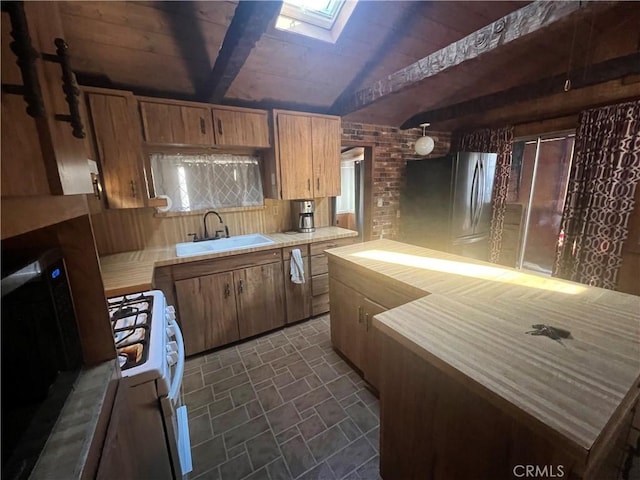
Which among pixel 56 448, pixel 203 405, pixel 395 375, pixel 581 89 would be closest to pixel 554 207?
pixel 581 89

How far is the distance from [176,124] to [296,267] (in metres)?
1.65

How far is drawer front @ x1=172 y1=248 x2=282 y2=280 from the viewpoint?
85.4 inches

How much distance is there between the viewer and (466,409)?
33.3 inches

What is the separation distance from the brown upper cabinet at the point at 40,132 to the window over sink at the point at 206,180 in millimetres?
2120

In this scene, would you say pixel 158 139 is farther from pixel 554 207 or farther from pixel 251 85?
pixel 554 207

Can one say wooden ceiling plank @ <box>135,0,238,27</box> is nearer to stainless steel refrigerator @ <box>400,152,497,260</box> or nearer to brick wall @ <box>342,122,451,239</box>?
brick wall @ <box>342,122,451,239</box>

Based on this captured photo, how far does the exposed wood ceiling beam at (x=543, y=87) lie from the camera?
2.18 m

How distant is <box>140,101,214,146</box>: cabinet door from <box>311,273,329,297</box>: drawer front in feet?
5.54

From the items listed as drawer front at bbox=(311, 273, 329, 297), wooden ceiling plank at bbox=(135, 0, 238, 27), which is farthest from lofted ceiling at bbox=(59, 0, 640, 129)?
drawer front at bbox=(311, 273, 329, 297)

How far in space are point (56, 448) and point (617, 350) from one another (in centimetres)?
150

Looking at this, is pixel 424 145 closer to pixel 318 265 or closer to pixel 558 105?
pixel 558 105

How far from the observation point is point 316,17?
6.58 feet

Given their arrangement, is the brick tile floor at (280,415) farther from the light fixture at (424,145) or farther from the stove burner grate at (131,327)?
the light fixture at (424,145)

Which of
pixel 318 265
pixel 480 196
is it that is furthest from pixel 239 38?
pixel 480 196
